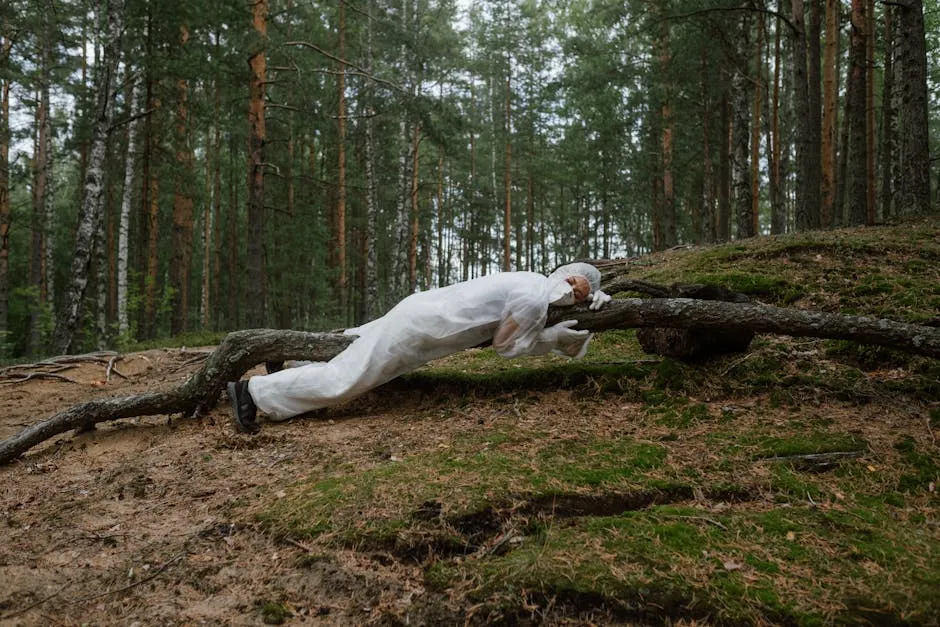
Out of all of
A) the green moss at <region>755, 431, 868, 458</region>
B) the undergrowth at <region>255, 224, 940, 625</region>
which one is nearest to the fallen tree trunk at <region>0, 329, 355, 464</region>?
the undergrowth at <region>255, 224, 940, 625</region>

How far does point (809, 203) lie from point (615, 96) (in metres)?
11.0

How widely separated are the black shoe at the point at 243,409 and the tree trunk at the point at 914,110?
10145mm

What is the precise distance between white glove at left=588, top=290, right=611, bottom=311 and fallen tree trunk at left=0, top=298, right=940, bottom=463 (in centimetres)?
5

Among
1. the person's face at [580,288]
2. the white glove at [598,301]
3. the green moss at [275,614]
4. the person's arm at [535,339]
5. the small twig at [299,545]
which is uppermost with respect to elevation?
the person's face at [580,288]

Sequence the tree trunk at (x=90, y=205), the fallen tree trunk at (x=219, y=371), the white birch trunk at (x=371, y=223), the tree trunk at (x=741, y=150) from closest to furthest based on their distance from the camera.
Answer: the fallen tree trunk at (x=219, y=371) < the tree trunk at (x=90, y=205) < the tree trunk at (x=741, y=150) < the white birch trunk at (x=371, y=223)

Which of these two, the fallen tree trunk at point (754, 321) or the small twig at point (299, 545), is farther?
the fallen tree trunk at point (754, 321)

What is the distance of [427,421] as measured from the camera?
423 cm

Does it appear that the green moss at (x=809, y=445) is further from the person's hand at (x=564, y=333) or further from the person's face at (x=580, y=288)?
the person's face at (x=580, y=288)

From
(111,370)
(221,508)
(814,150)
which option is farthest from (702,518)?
(814,150)

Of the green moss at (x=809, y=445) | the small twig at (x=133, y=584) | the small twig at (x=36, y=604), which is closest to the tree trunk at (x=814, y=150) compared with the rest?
the green moss at (x=809, y=445)

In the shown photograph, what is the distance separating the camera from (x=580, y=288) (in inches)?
166

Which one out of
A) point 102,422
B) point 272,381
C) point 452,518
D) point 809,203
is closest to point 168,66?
point 102,422

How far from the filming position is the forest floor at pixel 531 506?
2043 millimetres

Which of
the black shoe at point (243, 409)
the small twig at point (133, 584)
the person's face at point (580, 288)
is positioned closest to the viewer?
the small twig at point (133, 584)
